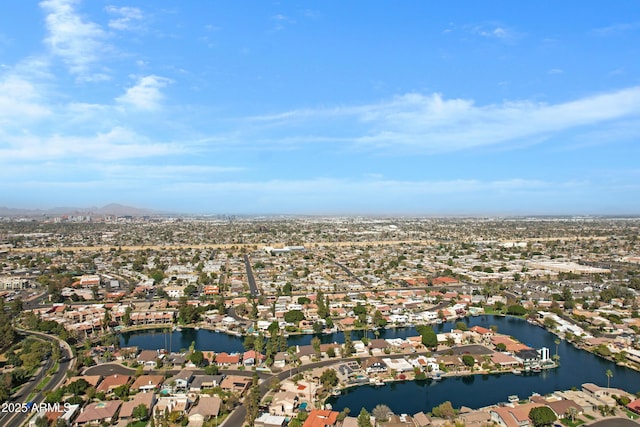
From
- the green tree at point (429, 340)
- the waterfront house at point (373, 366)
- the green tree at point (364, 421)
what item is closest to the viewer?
the green tree at point (364, 421)

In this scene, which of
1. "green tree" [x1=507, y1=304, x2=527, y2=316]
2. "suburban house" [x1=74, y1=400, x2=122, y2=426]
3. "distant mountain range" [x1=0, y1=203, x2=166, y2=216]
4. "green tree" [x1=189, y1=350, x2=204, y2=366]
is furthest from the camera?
"distant mountain range" [x1=0, y1=203, x2=166, y2=216]

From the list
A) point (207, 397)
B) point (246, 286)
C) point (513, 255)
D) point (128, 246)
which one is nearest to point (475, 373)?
point (207, 397)

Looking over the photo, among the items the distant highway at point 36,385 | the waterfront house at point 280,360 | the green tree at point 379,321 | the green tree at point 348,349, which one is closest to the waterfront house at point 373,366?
the green tree at point 348,349

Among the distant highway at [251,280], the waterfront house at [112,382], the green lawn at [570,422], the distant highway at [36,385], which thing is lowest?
the distant highway at [36,385]

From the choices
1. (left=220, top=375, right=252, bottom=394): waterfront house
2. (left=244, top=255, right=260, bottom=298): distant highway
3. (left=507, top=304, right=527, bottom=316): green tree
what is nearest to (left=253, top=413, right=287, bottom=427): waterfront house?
(left=220, top=375, right=252, bottom=394): waterfront house

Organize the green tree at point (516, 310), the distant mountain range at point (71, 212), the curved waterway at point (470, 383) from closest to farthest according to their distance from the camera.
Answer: the curved waterway at point (470, 383) < the green tree at point (516, 310) < the distant mountain range at point (71, 212)

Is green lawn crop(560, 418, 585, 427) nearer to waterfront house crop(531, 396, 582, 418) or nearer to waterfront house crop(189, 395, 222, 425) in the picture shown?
waterfront house crop(531, 396, 582, 418)

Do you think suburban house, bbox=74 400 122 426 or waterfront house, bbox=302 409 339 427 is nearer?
waterfront house, bbox=302 409 339 427

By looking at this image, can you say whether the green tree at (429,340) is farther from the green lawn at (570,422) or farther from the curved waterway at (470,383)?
the green lawn at (570,422)
